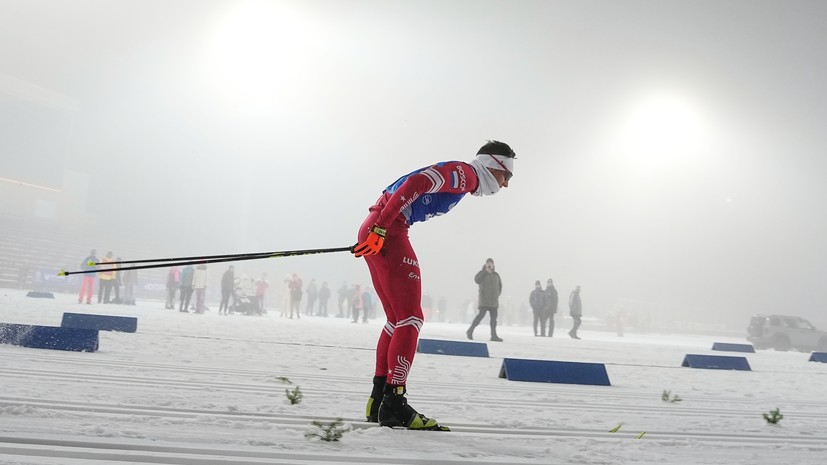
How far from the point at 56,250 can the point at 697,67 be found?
208 feet

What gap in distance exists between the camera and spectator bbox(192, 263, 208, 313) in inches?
720

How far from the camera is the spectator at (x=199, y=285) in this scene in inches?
720

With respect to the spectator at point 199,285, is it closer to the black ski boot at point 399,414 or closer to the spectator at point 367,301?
the spectator at point 367,301

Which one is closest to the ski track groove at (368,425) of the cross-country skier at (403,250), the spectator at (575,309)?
the cross-country skier at (403,250)

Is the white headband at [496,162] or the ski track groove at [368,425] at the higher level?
the white headband at [496,162]

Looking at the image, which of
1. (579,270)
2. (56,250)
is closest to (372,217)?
(56,250)

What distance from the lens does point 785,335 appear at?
2116 cm

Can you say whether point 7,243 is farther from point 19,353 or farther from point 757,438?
point 757,438

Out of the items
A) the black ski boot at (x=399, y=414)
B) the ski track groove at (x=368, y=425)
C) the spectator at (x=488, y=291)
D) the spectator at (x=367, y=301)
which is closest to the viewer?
the ski track groove at (x=368, y=425)

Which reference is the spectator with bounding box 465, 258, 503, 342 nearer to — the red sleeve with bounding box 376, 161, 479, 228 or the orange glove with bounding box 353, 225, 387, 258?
the red sleeve with bounding box 376, 161, 479, 228

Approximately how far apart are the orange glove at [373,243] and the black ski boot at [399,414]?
2.15ft

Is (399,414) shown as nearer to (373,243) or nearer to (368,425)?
(368,425)

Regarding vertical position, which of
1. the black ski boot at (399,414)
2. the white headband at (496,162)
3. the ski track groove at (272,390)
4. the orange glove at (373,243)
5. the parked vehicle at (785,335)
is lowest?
the ski track groove at (272,390)

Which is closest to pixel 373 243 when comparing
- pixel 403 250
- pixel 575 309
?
pixel 403 250
